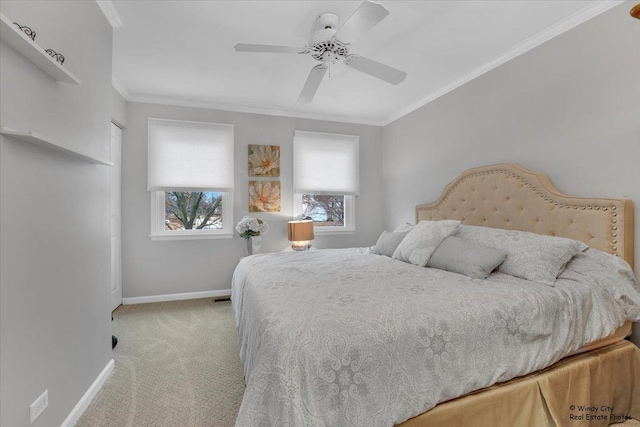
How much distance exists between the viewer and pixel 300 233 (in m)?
3.90

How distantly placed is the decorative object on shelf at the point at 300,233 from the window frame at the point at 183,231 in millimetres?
826

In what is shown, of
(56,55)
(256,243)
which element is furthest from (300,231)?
(56,55)

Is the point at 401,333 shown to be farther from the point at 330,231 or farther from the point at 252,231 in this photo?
the point at 330,231

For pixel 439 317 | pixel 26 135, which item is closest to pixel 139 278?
pixel 26 135

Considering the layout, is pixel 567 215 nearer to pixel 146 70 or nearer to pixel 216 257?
pixel 216 257

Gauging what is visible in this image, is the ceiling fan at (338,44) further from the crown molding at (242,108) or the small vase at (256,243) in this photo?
the small vase at (256,243)

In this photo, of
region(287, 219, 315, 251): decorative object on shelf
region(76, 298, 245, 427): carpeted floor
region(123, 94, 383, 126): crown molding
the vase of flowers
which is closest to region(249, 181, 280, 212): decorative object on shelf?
the vase of flowers

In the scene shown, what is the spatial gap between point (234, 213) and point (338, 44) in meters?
2.65

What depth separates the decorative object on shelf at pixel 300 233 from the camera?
3.90 m

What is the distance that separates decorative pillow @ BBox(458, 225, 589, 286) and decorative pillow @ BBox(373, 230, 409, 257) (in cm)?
87

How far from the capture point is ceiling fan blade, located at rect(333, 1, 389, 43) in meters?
1.55

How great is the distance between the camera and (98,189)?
1968 mm

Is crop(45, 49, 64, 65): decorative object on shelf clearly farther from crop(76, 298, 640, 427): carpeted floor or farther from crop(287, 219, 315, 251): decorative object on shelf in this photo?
crop(287, 219, 315, 251): decorative object on shelf

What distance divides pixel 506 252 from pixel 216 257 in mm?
3355
